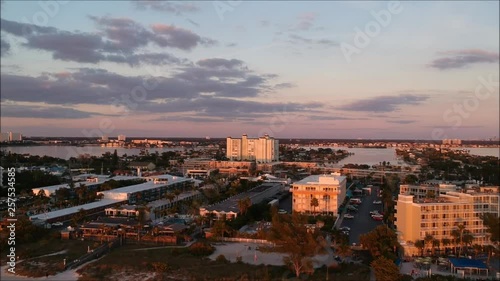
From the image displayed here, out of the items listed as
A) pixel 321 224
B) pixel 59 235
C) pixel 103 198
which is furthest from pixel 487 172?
pixel 59 235

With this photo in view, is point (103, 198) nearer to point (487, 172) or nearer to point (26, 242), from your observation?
point (26, 242)

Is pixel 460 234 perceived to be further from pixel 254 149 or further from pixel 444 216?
pixel 254 149

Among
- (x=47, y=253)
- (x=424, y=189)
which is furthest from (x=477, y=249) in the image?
(x=47, y=253)

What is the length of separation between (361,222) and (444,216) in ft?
15.7

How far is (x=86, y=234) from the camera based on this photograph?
553 inches

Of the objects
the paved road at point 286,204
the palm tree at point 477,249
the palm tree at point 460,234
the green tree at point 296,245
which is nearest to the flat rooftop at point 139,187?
the paved road at point 286,204

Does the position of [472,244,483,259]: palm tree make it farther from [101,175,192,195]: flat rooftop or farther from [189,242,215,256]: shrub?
[101,175,192,195]: flat rooftop

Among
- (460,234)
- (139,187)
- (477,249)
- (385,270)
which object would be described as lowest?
(477,249)

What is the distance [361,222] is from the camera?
17234mm

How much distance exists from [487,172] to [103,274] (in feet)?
82.4

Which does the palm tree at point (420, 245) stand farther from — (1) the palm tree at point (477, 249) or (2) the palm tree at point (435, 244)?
(1) the palm tree at point (477, 249)

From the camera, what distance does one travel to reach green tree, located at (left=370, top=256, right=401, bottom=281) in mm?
9578

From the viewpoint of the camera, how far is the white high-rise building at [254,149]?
50.8 metres

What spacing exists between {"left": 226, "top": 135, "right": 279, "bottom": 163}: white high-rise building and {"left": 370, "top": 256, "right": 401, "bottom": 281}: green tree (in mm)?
40423
